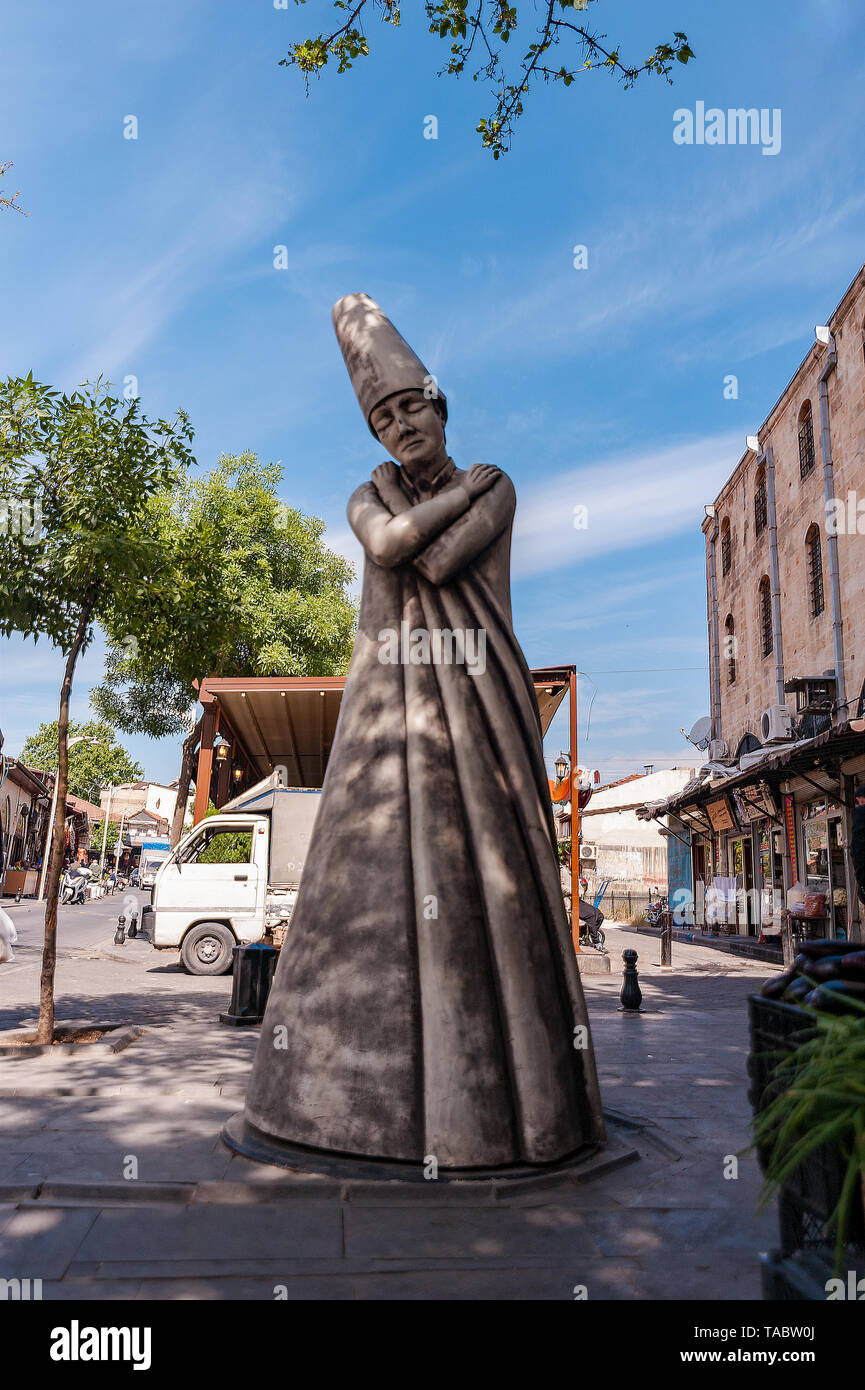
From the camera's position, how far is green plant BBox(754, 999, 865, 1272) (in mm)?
1673

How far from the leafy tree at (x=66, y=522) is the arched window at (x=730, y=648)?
19523mm

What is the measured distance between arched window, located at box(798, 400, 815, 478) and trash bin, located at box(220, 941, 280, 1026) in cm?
1514

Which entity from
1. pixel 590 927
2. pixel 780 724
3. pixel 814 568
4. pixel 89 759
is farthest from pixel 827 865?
pixel 89 759

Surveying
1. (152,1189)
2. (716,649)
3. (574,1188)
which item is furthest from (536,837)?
(716,649)

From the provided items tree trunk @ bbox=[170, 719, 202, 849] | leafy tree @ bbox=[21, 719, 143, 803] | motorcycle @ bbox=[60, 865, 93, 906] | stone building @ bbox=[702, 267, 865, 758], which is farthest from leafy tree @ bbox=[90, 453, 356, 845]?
leafy tree @ bbox=[21, 719, 143, 803]

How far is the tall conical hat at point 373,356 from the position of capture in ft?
15.3

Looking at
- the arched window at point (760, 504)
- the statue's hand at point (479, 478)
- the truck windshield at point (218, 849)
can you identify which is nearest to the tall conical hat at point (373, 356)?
the statue's hand at point (479, 478)

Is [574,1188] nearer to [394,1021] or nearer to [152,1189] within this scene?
[394,1021]

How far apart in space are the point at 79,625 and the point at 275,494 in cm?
2456

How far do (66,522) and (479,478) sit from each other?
423 cm

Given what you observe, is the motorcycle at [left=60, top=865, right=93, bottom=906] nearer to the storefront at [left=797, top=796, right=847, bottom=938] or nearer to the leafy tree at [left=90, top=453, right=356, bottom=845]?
the leafy tree at [left=90, top=453, right=356, bottom=845]

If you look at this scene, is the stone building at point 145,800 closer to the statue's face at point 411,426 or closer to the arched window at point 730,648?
the arched window at point 730,648

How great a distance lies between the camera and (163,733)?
30500 millimetres

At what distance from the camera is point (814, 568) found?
62.0 feet
